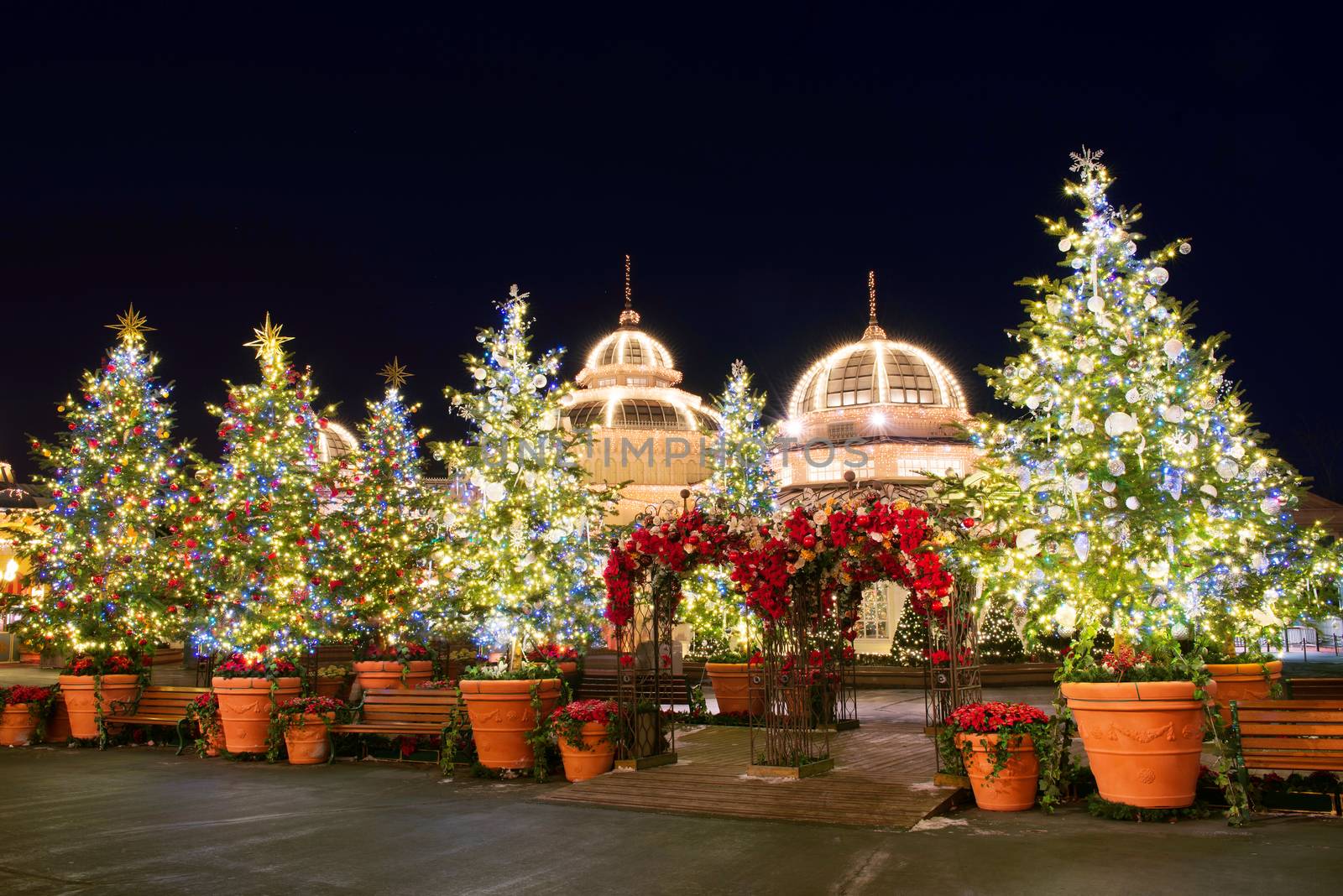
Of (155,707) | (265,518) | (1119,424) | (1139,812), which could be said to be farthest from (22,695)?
(1119,424)

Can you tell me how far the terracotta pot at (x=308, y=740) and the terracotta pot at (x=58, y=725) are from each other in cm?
592

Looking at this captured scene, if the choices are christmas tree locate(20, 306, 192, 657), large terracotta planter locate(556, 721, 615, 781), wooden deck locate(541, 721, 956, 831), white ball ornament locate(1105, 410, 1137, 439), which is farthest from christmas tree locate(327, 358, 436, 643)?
white ball ornament locate(1105, 410, 1137, 439)

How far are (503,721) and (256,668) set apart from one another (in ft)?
16.4

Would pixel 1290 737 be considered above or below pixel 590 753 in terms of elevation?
above

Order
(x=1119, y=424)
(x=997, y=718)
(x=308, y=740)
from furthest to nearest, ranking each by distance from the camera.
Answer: (x=308, y=740) < (x=997, y=718) < (x=1119, y=424)

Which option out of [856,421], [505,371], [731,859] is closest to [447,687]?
[505,371]

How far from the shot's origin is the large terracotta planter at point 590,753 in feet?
41.3

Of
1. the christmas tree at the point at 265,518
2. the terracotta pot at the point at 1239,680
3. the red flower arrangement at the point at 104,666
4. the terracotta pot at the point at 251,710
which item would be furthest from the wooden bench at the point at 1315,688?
the red flower arrangement at the point at 104,666

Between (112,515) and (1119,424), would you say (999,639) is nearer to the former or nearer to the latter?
(1119,424)

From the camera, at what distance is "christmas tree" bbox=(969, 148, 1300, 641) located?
1012 centimetres

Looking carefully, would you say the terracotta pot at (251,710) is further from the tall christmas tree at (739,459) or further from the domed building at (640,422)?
the domed building at (640,422)

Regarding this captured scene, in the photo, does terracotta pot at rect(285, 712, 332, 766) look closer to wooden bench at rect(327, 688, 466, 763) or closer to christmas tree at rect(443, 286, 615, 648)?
wooden bench at rect(327, 688, 466, 763)

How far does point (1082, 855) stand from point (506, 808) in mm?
5553

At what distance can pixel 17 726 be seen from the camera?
17.7m
